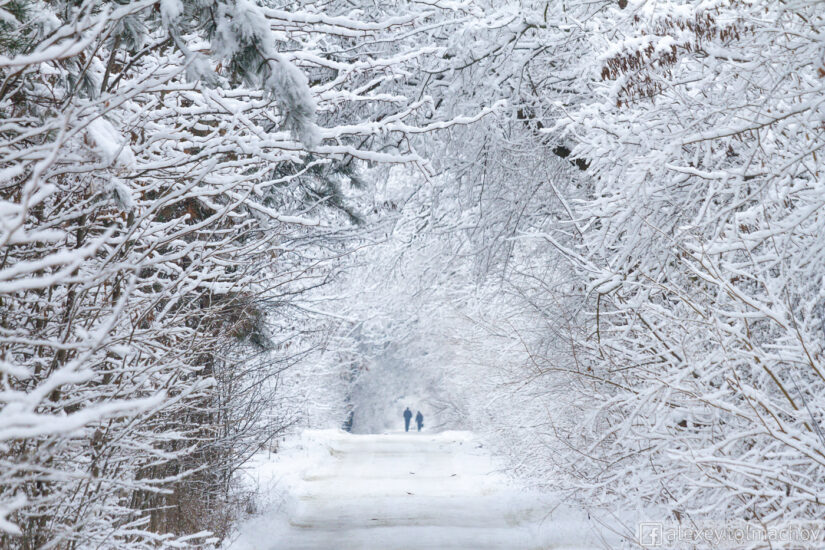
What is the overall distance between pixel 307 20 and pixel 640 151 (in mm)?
3014

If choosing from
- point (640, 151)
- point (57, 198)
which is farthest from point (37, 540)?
point (640, 151)

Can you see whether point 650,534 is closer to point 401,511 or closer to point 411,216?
point 411,216

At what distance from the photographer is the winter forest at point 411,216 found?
381 centimetres

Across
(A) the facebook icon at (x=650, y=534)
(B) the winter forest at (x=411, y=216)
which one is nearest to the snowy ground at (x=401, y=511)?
(B) the winter forest at (x=411, y=216)

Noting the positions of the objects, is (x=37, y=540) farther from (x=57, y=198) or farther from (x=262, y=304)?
(x=262, y=304)

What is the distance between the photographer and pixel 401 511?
13305 mm

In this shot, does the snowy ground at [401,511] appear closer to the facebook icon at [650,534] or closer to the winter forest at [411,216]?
the winter forest at [411,216]

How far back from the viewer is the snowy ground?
34.2 ft

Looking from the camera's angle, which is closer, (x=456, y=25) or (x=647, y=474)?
(x=647, y=474)

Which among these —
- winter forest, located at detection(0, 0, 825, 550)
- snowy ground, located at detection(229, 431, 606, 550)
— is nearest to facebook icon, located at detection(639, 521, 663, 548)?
winter forest, located at detection(0, 0, 825, 550)

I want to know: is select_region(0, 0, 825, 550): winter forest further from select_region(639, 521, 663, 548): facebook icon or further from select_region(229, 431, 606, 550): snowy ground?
select_region(229, 431, 606, 550): snowy ground

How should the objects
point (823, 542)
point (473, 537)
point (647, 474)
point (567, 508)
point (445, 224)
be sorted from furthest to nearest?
1. point (567, 508)
2. point (445, 224)
3. point (473, 537)
4. point (647, 474)
5. point (823, 542)

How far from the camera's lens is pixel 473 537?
10.8 meters

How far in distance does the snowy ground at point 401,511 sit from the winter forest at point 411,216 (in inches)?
33.8
